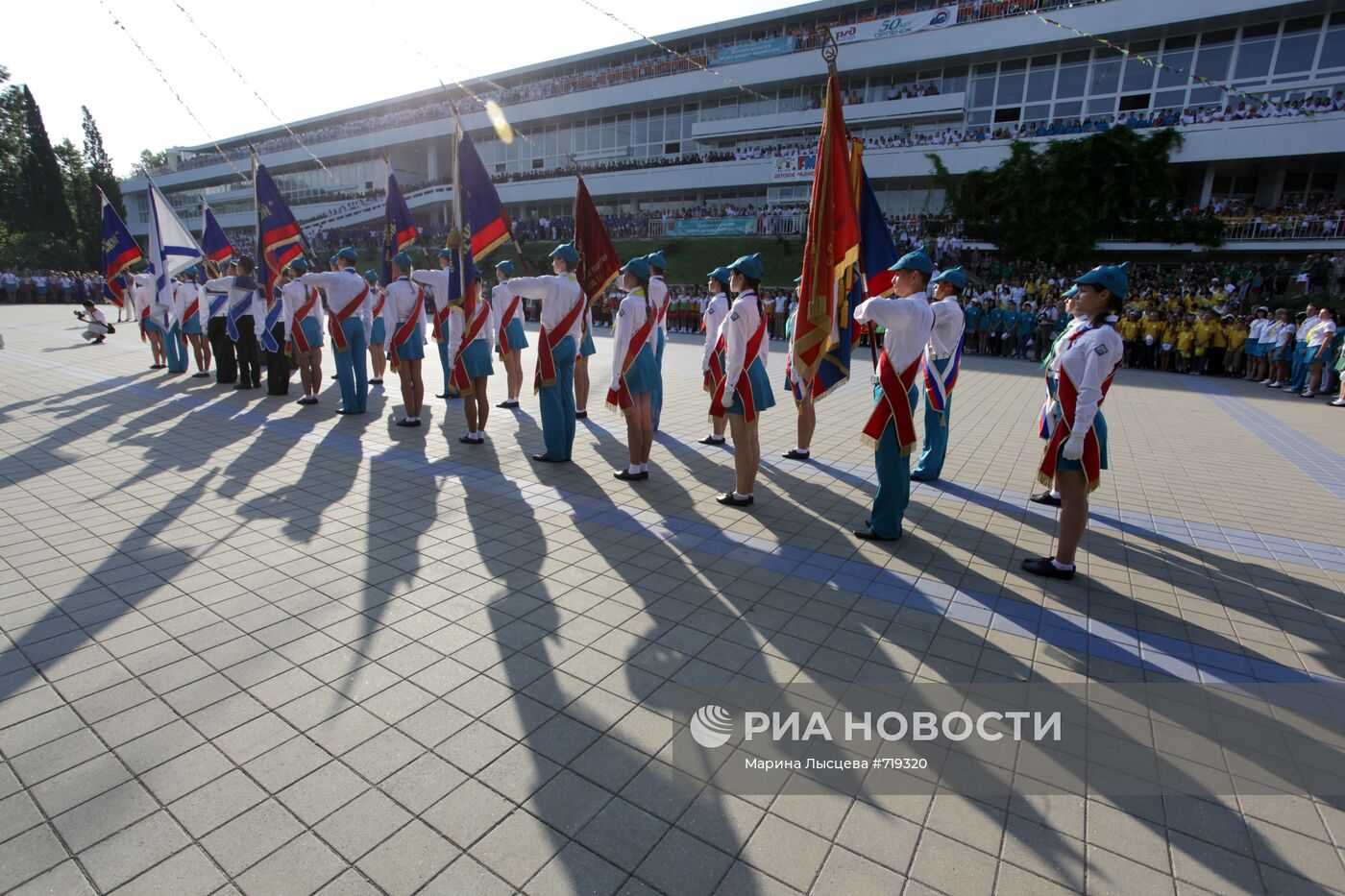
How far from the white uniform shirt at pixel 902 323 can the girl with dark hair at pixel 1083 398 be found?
0.94 meters

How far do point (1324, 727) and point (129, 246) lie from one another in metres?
18.5

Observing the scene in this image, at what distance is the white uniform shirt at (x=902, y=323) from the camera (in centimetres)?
491

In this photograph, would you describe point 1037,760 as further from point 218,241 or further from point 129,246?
point 129,246

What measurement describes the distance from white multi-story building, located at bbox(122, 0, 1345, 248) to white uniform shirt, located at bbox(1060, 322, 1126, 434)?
12.4m

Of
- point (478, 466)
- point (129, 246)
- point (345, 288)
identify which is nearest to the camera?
point (478, 466)

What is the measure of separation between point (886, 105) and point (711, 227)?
36.1ft

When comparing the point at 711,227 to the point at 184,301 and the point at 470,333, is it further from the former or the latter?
the point at 470,333

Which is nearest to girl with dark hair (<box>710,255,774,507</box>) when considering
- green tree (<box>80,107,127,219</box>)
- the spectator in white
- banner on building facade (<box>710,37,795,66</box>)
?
the spectator in white

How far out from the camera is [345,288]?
8.96m

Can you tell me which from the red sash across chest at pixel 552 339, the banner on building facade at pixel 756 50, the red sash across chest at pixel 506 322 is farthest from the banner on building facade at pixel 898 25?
the red sash across chest at pixel 552 339

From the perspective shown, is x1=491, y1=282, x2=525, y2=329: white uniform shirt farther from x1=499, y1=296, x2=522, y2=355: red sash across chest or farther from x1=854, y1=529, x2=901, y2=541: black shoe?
x1=854, y1=529, x2=901, y2=541: black shoe

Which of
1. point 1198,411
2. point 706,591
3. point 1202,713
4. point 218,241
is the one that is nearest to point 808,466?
point 706,591

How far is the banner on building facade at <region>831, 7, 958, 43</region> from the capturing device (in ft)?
108

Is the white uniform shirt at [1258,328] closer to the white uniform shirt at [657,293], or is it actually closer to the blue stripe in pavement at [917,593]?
the white uniform shirt at [657,293]
